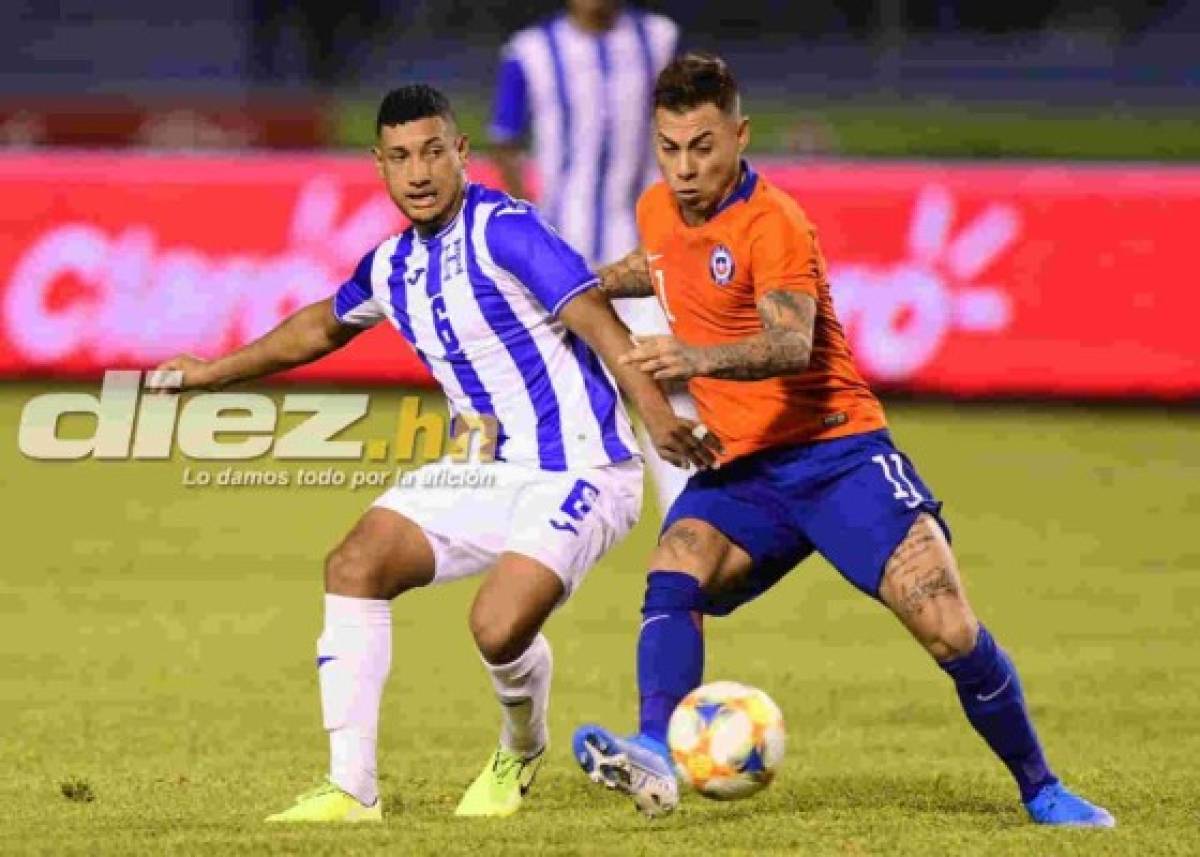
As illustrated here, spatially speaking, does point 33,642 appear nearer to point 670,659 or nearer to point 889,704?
point 889,704

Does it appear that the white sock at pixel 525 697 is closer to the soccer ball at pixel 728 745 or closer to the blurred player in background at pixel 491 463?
the blurred player in background at pixel 491 463

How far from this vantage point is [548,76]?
10.5 m

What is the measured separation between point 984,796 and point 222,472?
7.69 meters

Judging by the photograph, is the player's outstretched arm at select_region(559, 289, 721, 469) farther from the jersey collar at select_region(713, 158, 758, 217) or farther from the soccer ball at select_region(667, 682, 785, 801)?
the soccer ball at select_region(667, 682, 785, 801)

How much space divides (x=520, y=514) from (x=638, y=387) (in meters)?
0.59

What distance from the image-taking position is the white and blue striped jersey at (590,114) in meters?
10.3

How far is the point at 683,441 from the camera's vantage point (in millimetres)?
5945

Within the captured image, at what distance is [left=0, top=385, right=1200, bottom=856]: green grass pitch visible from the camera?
6023 millimetres

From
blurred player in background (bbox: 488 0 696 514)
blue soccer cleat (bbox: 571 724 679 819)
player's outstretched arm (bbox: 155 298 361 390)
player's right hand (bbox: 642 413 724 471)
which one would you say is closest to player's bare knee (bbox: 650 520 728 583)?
player's right hand (bbox: 642 413 724 471)

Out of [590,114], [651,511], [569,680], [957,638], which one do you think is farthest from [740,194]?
[651,511]

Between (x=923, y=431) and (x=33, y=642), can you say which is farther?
(x=923, y=431)

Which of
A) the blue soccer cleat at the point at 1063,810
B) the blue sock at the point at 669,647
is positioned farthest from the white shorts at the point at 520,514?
A: the blue soccer cleat at the point at 1063,810

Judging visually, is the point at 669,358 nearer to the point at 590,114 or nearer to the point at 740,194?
the point at 740,194

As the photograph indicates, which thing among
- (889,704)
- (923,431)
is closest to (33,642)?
(889,704)
